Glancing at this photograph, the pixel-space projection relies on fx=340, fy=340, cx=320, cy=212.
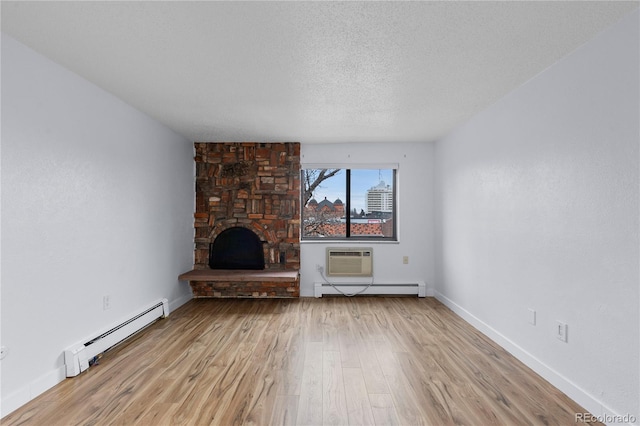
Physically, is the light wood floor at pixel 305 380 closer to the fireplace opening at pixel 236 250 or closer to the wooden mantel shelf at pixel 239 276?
the wooden mantel shelf at pixel 239 276

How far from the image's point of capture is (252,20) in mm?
1850

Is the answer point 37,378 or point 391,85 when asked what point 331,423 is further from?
point 391,85

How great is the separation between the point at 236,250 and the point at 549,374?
3789 mm

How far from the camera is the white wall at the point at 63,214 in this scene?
6.80ft

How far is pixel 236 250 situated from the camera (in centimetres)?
486

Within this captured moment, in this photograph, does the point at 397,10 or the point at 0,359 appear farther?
the point at 0,359

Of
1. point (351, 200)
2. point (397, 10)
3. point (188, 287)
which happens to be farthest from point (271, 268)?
point (397, 10)

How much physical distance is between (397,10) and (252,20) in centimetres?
77

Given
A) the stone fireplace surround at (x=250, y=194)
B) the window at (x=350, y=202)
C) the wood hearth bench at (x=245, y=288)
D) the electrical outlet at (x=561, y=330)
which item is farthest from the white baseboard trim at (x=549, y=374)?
the stone fireplace surround at (x=250, y=194)

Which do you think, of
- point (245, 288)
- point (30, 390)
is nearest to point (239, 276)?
point (245, 288)

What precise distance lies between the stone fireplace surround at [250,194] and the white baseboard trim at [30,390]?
252cm

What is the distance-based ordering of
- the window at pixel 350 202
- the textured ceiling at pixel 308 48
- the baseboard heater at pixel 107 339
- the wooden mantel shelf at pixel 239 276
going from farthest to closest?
the window at pixel 350 202 < the wooden mantel shelf at pixel 239 276 < the baseboard heater at pixel 107 339 < the textured ceiling at pixel 308 48

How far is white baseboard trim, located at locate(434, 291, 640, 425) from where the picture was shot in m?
1.97

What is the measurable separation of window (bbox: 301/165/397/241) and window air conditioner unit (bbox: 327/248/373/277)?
310mm
